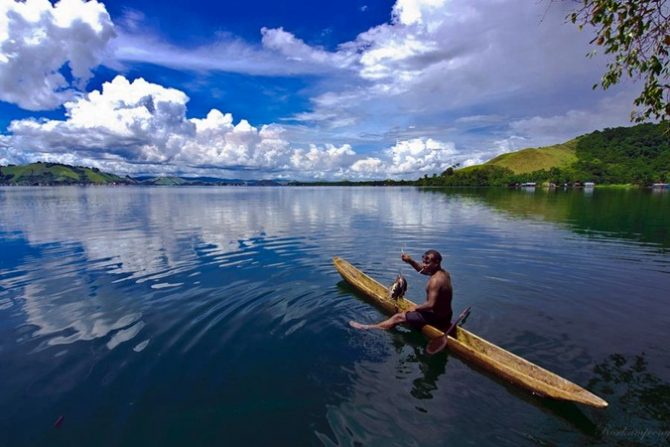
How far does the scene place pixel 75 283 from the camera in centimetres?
1767

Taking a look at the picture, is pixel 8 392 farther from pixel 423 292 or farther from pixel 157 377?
pixel 423 292

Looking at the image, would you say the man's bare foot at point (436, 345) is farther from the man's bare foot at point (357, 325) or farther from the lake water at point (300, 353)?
the man's bare foot at point (357, 325)

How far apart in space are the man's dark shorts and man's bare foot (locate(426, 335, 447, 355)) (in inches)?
28.9

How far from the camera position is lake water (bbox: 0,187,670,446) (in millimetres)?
7742

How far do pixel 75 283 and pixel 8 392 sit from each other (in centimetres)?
993

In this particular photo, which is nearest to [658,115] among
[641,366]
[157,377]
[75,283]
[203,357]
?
[641,366]

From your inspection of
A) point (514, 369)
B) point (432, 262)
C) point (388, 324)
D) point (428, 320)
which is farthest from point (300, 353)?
point (514, 369)

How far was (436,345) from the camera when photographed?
35.5 ft

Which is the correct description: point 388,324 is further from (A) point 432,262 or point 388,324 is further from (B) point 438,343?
(A) point 432,262

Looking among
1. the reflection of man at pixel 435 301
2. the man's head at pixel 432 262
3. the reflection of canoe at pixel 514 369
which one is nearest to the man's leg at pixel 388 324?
the reflection of man at pixel 435 301

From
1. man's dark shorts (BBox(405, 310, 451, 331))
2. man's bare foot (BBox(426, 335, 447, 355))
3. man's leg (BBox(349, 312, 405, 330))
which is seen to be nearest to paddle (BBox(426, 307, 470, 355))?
man's bare foot (BBox(426, 335, 447, 355))

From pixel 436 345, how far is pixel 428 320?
1021 mm

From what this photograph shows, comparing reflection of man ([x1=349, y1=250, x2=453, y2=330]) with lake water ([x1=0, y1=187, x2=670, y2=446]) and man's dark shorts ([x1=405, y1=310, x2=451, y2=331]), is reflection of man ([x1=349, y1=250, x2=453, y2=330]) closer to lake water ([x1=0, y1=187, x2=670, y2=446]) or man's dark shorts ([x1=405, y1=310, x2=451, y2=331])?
man's dark shorts ([x1=405, y1=310, x2=451, y2=331])

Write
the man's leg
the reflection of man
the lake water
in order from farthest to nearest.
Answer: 1. the man's leg
2. the reflection of man
3. the lake water
